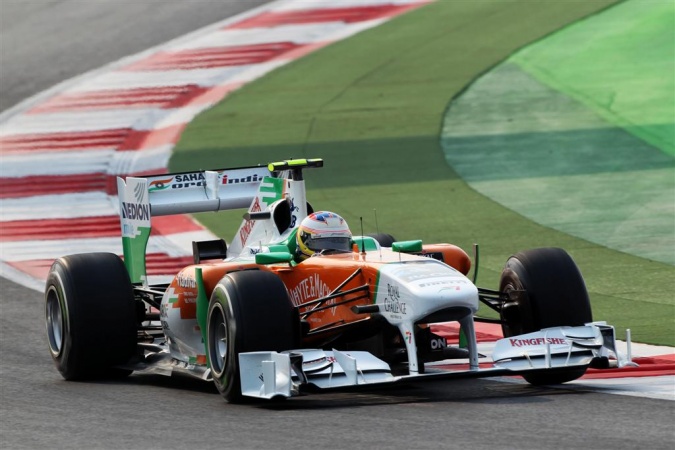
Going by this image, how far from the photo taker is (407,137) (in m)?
25.1

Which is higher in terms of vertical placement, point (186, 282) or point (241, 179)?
point (241, 179)

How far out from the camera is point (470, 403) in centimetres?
1086

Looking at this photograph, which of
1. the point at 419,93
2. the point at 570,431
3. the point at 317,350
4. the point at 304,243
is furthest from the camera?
the point at 419,93

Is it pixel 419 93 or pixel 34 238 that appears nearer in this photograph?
pixel 34 238

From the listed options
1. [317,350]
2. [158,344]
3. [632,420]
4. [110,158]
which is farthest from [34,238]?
[632,420]

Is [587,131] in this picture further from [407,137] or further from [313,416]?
[313,416]

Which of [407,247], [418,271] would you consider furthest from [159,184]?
[418,271]

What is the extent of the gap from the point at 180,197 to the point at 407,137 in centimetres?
1115

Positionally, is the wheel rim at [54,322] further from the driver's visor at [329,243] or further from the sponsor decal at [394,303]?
the sponsor decal at [394,303]

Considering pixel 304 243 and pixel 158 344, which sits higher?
pixel 304 243

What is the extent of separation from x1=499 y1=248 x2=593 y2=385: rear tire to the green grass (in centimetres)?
187

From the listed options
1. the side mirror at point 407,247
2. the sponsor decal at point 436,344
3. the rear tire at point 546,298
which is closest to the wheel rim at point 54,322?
the side mirror at point 407,247

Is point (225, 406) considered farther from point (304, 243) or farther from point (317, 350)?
point (304, 243)

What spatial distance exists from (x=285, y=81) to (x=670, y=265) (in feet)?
43.7
